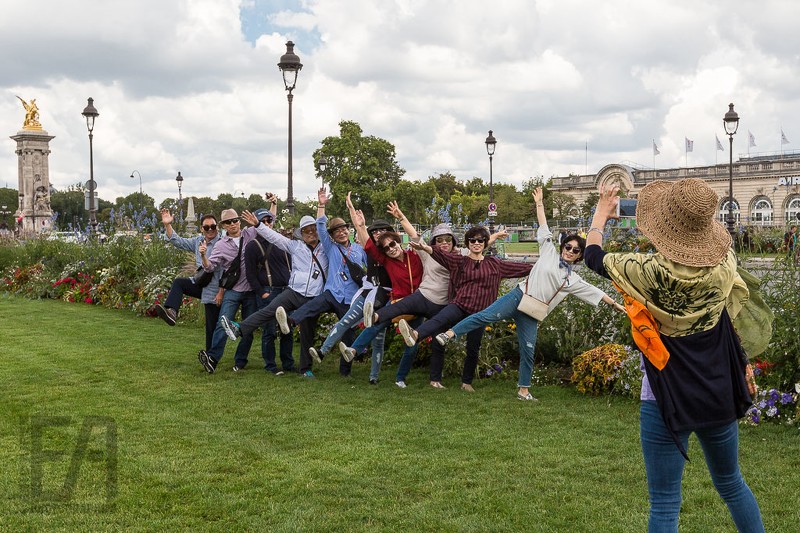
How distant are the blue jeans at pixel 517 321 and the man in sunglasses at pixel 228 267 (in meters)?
2.85

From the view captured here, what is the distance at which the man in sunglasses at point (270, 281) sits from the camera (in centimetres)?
930

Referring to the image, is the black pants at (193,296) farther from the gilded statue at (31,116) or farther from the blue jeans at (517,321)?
the gilded statue at (31,116)

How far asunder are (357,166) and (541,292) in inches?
2197

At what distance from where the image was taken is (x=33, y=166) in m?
61.3

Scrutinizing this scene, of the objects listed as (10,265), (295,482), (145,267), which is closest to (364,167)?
(10,265)

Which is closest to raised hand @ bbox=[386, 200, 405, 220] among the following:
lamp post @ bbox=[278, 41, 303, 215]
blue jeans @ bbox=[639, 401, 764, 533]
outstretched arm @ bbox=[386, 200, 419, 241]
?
outstretched arm @ bbox=[386, 200, 419, 241]

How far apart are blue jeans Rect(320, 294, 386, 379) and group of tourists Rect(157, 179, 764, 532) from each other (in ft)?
0.05

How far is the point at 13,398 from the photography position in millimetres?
8125

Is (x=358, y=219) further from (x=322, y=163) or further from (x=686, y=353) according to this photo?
(x=322, y=163)

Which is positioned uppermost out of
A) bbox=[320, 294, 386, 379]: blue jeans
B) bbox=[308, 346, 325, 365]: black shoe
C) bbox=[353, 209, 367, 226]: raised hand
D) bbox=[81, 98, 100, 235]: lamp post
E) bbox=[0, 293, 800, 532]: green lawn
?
bbox=[81, 98, 100, 235]: lamp post

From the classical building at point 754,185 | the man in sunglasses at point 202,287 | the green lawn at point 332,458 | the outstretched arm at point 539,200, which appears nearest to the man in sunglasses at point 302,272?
the man in sunglasses at point 202,287

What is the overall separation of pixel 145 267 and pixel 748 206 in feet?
222

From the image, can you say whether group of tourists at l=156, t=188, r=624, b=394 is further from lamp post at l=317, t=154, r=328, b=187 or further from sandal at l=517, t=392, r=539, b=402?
lamp post at l=317, t=154, r=328, b=187

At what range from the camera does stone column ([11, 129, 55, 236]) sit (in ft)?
200
